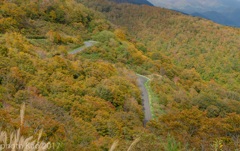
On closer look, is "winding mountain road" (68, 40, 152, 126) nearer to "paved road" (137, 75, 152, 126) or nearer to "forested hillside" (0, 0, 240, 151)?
"paved road" (137, 75, 152, 126)

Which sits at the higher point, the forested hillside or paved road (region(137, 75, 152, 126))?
the forested hillside

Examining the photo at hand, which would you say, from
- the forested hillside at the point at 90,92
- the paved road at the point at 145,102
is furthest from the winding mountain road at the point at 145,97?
the forested hillside at the point at 90,92

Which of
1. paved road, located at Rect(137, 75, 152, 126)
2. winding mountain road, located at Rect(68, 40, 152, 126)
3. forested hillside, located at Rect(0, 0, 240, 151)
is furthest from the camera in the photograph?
winding mountain road, located at Rect(68, 40, 152, 126)

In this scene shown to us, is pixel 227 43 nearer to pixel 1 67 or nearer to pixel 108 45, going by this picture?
pixel 108 45

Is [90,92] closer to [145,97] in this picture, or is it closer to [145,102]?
[145,102]

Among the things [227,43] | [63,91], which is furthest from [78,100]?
[227,43]

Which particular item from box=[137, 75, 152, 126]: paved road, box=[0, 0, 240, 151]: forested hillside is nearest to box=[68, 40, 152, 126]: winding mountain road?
box=[137, 75, 152, 126]: paved road

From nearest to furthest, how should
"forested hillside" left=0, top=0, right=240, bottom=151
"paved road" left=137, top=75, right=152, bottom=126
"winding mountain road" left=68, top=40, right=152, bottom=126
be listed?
"forested hillside" left=0, top=0, right=240, bottom=151 < "paved road" left=137, top=75, right=152, bottom=126 < "winding mountain road" left=68, top=40, right=152, bottom=126

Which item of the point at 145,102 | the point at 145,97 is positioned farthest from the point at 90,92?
the point at 145,97

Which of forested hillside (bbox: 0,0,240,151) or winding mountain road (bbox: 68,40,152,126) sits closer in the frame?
forested hillside (bbox: 0,0,240,151)

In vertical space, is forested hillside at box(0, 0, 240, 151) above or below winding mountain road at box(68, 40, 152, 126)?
above
